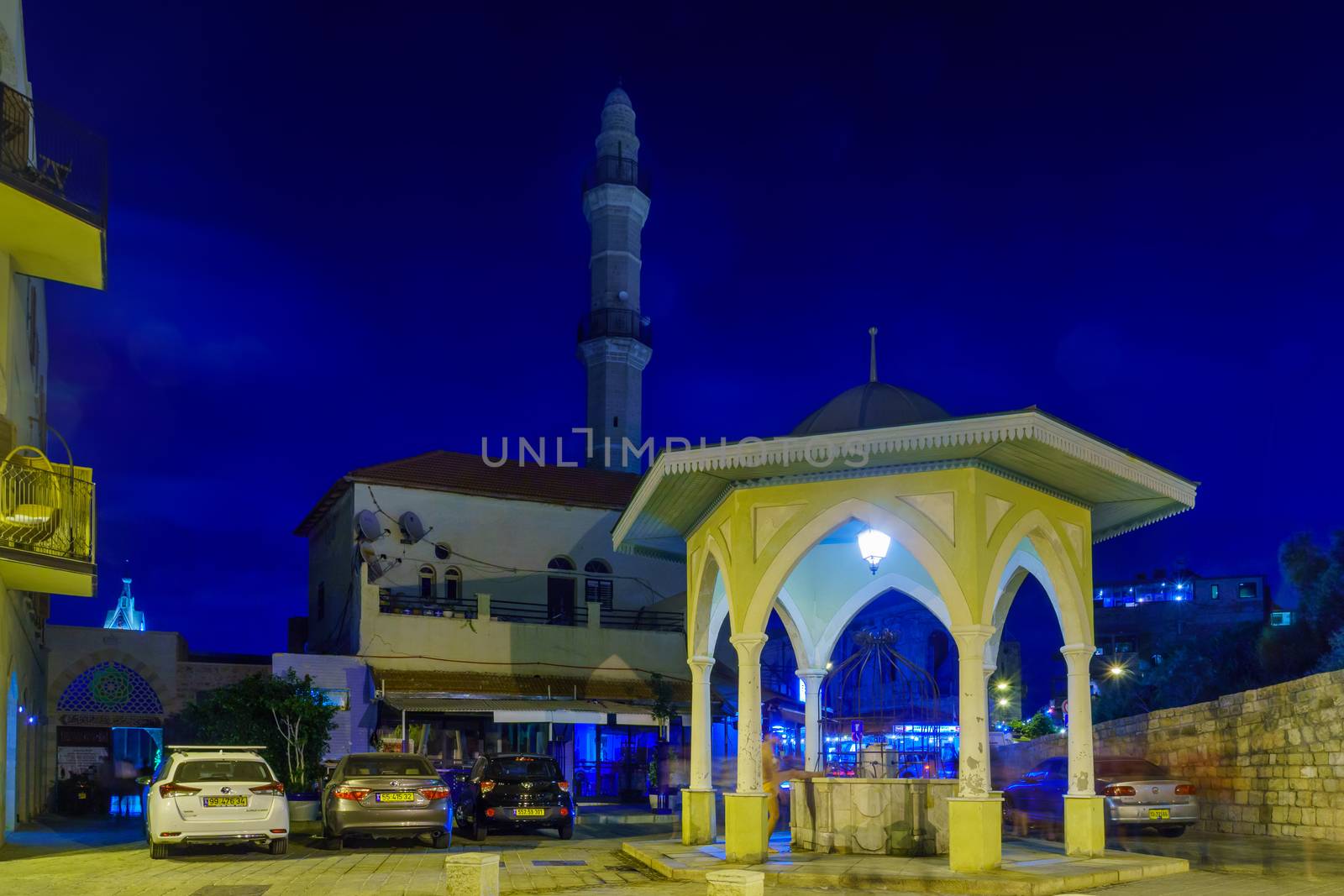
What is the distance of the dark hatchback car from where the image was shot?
17688mm

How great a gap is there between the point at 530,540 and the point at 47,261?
16.6 meters

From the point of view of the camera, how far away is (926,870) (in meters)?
12.6

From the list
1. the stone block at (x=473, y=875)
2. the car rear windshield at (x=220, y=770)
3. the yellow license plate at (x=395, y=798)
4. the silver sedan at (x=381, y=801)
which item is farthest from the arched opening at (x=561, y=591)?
the stone block at (x=473, y=875)

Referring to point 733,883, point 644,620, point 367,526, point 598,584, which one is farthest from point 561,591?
point 733,883

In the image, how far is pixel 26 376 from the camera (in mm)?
19203

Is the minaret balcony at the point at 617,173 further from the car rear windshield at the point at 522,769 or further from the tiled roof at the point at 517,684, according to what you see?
the car rear windshield at the point at 522,769

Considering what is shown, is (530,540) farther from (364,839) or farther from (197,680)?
(364,839)

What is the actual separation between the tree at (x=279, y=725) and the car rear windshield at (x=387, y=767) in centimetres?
529

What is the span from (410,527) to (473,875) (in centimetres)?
2030

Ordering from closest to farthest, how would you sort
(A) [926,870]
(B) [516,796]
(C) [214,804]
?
(A) [926,870], (C) [214,804], (B) [516,796]

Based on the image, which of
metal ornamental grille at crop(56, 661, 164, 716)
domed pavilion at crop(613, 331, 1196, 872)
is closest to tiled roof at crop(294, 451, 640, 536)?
metal ornamental grille at crop(56, 661, 164, 716)

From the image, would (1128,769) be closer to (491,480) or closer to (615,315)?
(491,480)

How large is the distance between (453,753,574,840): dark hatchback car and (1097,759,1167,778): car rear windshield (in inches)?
305

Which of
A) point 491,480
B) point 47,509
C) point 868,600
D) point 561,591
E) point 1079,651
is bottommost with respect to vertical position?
point 1079,651
